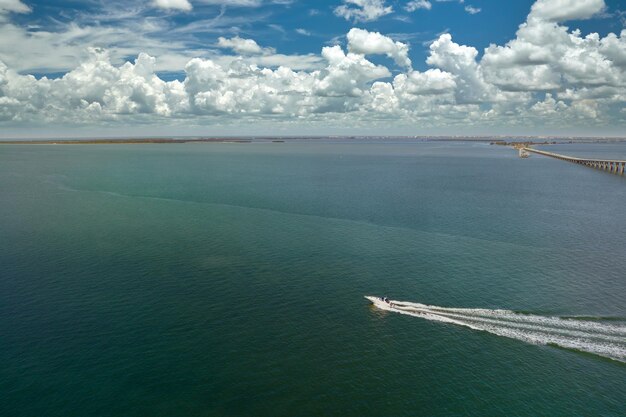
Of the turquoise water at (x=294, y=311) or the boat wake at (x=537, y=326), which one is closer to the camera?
the turquoise water at (x=294, y=311)

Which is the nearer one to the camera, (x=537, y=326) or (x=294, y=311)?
(x=537, y=326)

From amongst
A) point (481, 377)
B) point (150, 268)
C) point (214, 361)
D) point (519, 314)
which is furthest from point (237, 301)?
point (519, 314)

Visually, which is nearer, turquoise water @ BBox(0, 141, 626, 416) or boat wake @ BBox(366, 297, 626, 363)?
turquoise water @ BBox(0, 141, 626, 416)

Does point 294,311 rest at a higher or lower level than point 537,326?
lower
